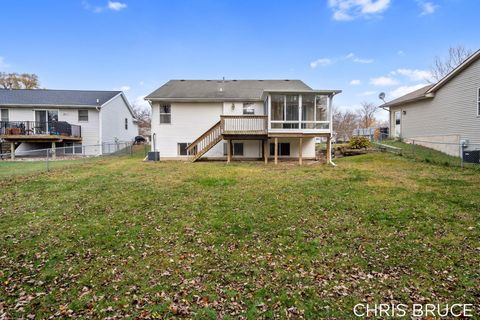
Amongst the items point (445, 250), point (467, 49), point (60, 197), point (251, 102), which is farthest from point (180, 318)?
point (467, 49)

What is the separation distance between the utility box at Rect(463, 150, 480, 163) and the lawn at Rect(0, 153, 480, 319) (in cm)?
410

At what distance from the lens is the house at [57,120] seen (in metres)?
18.1

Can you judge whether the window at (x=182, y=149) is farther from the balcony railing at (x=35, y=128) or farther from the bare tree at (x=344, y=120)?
the bare tree at (x=344, y=120)

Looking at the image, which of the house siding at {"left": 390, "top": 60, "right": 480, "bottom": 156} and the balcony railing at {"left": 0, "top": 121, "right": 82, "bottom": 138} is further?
the balcony railing at {"left": 0, "top": 121, "right": 82, "bottom": 138}

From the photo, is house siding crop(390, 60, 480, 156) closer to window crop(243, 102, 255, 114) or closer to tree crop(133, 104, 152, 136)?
window crop(243, 102, 255, 114)

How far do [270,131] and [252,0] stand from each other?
966 cm

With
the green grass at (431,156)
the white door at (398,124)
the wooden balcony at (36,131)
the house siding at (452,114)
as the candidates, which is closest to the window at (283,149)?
the green grass at (431,156)

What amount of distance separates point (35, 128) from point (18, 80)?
30403 millimetres

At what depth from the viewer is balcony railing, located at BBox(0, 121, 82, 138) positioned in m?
17.8

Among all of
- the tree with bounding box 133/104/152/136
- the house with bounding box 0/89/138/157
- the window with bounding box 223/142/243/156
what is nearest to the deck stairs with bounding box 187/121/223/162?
the window with bounding box 223/142/243/156

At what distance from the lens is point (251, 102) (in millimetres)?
16891

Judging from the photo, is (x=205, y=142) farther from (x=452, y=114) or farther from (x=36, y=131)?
(x=452, y=114)

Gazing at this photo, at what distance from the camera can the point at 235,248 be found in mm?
4941

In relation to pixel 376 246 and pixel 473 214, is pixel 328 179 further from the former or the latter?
pixel 376 246
